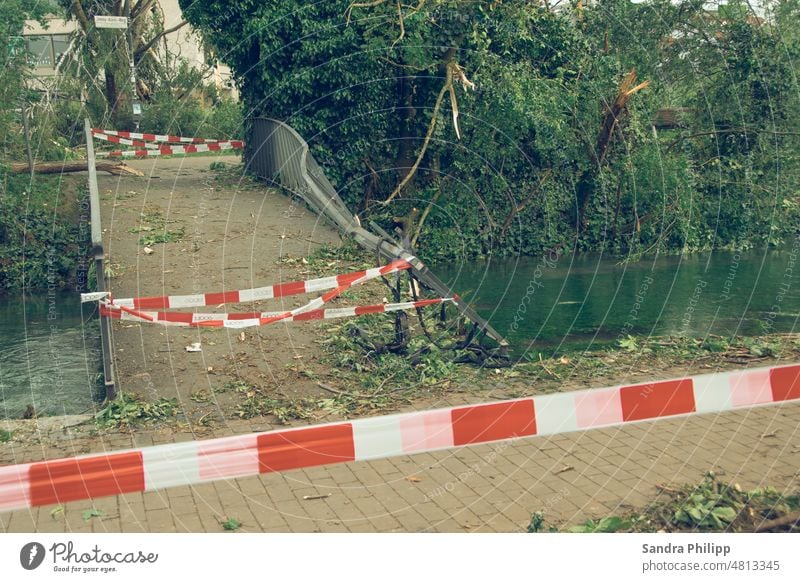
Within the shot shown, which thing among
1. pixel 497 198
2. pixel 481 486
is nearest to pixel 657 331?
pixel 481 486

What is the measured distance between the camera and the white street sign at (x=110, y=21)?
62.9 feet

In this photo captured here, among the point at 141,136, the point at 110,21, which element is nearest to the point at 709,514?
the point at 110,21

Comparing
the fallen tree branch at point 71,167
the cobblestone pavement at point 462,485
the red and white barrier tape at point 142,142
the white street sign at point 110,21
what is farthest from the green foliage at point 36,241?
the cobblestone pavement at point 462,485

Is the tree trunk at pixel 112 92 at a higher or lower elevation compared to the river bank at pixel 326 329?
higher

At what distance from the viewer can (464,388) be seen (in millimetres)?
8359

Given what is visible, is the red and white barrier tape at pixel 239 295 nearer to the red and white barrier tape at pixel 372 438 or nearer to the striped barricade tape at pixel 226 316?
the striped barricade tape at pixel 226 316

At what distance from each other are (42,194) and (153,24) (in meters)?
21.0

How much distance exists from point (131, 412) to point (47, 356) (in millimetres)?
4005

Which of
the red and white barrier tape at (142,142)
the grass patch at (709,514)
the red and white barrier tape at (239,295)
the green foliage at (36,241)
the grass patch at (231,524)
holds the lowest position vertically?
the grass patch at (709,514)

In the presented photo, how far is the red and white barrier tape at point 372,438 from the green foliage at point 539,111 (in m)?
13.1

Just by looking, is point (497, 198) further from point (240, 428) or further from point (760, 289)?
point (240, 428)

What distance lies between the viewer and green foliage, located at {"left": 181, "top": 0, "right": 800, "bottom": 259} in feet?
57.1

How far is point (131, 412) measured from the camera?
7.67 meters

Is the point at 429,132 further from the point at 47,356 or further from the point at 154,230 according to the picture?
the point at 47,356
